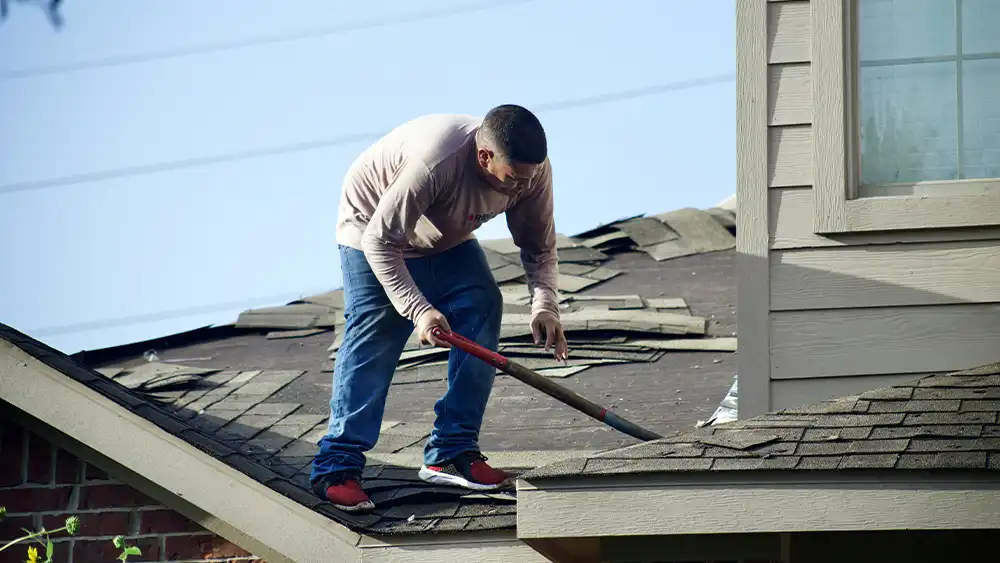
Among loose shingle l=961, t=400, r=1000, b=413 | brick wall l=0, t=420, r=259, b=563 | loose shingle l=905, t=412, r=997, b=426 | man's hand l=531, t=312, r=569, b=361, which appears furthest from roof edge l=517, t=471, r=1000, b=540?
brick wall l=0, t=420, r=259, b=563

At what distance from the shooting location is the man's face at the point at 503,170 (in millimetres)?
4605

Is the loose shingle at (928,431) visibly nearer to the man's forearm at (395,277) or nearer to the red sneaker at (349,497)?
the man's forearm at (395,277)

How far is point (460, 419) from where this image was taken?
5.01 meters

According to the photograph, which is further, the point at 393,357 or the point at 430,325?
the point at 393,357

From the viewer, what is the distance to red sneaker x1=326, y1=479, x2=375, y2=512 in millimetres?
4746

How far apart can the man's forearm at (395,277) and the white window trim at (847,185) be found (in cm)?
144

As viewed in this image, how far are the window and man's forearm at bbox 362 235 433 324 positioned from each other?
1655mm

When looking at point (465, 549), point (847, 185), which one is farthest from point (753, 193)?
point (465, 549)

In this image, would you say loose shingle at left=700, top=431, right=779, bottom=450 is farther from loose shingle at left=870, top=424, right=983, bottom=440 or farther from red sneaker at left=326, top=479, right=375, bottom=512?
red sneaker at left=326, top=479, right=375, bottom=512

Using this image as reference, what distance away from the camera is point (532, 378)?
4.85m

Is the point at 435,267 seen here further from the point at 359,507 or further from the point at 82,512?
the point at 82,512

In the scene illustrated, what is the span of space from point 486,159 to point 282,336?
3.88m

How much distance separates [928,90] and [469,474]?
2.17 meters

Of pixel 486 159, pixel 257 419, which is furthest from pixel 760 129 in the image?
pixel 257 419
